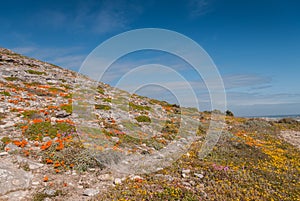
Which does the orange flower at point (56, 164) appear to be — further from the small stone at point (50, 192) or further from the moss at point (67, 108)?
the moss at point (67, 108)

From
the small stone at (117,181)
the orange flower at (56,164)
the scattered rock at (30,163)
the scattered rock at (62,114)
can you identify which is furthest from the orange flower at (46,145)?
the scattered rock at (62,114)

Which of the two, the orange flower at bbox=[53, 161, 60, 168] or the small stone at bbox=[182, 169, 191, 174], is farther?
the small stone at bbox=[182, 169, 191, 174]

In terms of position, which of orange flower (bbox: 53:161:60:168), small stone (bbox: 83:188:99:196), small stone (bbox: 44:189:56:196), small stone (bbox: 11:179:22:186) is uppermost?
orange flower (bbox: 53:161:60:168)

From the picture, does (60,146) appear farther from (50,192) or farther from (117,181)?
(117,181)

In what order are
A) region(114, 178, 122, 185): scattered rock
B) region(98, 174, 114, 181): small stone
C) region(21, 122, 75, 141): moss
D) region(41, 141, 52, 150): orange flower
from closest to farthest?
1. region(114, 178, 122, 185): scattered rock
2. region(98, 174, 114, 181): small stone
3. region(41, 141, 52, 150): orange flower
4. region(21, 122, 75, 141): moss

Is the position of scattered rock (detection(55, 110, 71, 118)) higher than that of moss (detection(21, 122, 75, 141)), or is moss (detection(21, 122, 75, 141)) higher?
scattered rock (detection(55, 110, 71, 118))

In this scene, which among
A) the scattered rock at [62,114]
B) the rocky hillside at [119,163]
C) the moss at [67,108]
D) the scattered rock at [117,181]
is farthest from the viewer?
the moss at [67,108]

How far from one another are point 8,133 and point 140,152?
8.20 meters

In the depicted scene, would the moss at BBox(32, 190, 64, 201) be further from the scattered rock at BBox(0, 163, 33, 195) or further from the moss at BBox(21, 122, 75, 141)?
the moss at BBox(21, 122, 75, 141)

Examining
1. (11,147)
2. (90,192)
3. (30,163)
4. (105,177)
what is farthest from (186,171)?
(11,147)

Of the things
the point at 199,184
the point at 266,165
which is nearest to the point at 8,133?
the point at 199,184

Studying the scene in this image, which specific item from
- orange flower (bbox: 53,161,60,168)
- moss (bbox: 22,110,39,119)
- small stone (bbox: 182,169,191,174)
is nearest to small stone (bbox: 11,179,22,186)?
orange flower (bbox: 53,161,60,168)

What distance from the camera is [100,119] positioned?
1894 cm

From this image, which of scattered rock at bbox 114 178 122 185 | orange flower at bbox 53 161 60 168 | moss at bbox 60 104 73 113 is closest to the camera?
scattered rock at bbox 114 178 122 185
